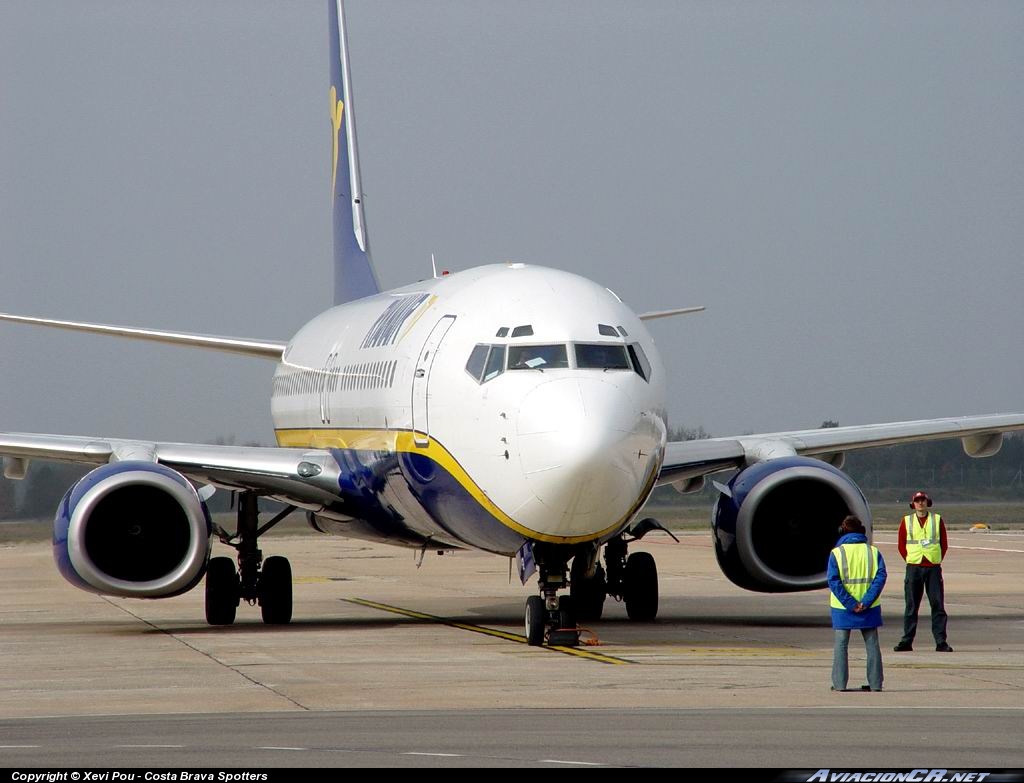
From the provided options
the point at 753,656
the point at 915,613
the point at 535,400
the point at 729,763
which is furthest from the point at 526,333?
the point at 729,763

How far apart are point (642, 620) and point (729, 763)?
1168cm

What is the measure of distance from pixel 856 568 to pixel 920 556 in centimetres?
380

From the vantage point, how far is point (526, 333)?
16.5 meters

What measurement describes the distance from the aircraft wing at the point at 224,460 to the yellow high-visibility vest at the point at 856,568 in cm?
803

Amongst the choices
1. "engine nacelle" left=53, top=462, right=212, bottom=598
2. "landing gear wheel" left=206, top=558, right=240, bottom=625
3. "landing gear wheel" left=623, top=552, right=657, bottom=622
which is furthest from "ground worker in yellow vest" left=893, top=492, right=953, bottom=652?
"landing gear wheel" left=206, top=558, right=240, bottom=625

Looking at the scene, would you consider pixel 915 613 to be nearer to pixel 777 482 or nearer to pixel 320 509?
pixel 777 482

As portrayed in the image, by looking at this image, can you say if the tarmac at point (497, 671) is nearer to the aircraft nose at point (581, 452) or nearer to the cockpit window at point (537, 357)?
the aircraft nose at point (581, 452)

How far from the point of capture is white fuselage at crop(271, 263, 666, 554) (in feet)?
51.0

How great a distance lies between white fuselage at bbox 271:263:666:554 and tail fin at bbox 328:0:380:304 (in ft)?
30.7

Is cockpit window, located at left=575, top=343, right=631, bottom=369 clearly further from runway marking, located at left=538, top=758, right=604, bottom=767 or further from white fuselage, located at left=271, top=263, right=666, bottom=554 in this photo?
runway marking, located at left=538, top=758, right=604, bottom=767

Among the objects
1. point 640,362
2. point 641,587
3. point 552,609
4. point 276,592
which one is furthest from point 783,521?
point 276,592

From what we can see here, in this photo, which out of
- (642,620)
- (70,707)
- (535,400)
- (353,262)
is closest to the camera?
(70,707)

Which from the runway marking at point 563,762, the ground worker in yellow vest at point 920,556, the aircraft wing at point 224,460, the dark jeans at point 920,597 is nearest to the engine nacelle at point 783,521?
the ground worker in yellow vest at point 920,556

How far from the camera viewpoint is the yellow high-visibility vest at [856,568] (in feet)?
45.8
